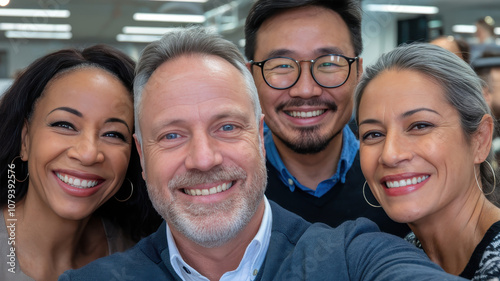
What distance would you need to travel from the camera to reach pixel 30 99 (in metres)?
2.17

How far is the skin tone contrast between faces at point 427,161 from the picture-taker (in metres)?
1.68

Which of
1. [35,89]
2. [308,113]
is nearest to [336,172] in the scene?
[308,113]

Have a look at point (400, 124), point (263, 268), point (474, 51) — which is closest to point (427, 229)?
point (400, 124)

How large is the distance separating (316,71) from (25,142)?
1234 mm

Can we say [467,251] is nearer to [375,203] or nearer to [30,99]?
[375,203]

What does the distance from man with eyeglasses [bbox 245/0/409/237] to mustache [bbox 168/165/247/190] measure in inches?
31.5

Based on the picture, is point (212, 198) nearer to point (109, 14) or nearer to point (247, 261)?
point (247, 261)

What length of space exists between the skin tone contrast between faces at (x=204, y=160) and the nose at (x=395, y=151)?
1.26ft

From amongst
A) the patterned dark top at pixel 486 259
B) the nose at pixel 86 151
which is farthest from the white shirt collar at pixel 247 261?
the patterned dark top at pixel 486 259

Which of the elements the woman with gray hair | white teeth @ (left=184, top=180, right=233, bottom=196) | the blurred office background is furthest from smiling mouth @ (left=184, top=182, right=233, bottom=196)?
the blurred office background

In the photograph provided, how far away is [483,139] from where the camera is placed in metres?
1.79

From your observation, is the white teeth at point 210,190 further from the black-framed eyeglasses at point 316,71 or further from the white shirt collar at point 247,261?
the black-framed eyeglasses at point 316,71

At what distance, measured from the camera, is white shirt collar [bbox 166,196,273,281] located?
5.50ft

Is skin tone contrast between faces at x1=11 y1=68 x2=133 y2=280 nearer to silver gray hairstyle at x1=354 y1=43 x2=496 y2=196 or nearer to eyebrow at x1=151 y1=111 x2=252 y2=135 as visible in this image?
eyebrow at x1=151 y1=111 x2=252 y2=135
